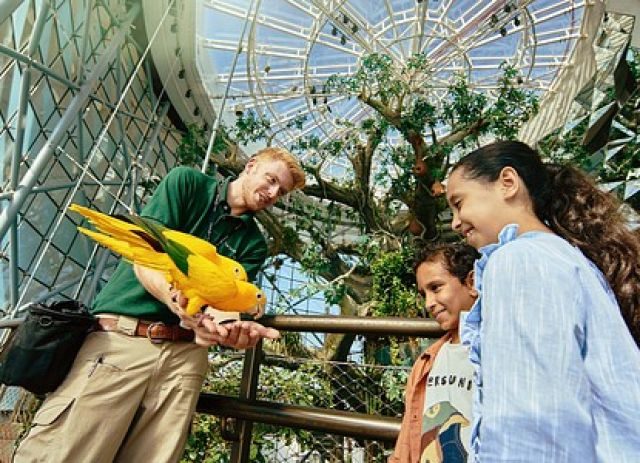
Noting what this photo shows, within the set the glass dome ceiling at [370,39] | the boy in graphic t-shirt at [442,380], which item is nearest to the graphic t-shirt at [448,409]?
the boy in graphic t-shirt at [442,380]

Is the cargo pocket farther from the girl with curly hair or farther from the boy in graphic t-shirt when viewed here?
the girl with curly hair

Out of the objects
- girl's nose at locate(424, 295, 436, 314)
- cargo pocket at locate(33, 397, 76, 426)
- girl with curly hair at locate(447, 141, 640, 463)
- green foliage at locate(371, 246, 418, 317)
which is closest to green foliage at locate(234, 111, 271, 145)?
green foliage at locate(371, 246, 418, 317)

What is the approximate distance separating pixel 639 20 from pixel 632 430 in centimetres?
560

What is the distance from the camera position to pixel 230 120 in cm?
1327

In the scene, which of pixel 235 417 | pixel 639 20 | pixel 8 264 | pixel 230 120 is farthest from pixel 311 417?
pixel 230 120

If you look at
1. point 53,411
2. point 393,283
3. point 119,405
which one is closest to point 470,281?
point 119,405

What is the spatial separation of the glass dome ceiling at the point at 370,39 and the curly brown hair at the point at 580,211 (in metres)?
9.89

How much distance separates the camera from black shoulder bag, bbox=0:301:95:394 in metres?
1.30

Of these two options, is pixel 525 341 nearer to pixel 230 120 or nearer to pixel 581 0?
pixel 581 0

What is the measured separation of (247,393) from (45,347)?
55 centimetres

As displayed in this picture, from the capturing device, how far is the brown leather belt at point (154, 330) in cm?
135

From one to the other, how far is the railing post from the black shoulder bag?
45cm

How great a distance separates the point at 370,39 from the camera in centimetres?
1185

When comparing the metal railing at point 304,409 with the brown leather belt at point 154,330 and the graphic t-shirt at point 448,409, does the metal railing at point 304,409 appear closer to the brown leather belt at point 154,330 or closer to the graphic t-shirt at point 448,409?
the graphic t-shirt at point 448,409
